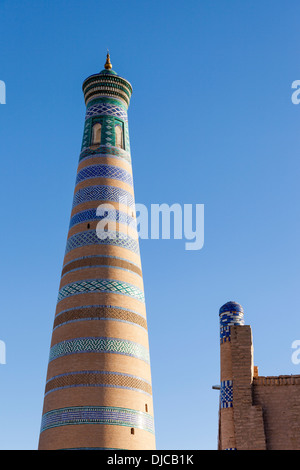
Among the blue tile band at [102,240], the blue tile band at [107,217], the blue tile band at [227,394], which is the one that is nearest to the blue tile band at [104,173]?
the blue tile band at [107,217]

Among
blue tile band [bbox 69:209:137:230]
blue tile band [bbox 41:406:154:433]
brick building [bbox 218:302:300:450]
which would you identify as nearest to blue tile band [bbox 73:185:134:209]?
blue tile band [bbox 69:209:137:230]

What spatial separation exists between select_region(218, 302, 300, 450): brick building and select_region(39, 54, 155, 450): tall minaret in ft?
7.14

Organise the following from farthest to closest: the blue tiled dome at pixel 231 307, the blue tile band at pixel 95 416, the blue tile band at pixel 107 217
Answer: the blue tile band at pixel 107 217 → the blue tiled dome at pixel 231 307 → the blue tile band at pixel 95 416

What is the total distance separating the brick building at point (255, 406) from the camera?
33.0 feet

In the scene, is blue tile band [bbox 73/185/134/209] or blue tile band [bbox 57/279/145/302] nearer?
blue tile band [bbox 57/279/145/302]

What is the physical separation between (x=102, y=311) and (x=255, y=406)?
3913 mm

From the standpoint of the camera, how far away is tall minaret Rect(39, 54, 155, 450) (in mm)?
12031

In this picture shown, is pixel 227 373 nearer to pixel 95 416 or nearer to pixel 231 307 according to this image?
pixel 231 307

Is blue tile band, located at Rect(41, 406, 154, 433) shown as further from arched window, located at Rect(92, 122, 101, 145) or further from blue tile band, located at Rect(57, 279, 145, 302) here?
arched window, located at Rect(92, 122, 101, 145)

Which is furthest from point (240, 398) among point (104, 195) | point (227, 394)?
point (104, 195)

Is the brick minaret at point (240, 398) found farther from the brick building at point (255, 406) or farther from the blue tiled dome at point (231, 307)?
the blue tiled dome at point (231, 307)

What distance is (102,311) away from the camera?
12977mm

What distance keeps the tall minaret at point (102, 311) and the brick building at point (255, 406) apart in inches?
85.7

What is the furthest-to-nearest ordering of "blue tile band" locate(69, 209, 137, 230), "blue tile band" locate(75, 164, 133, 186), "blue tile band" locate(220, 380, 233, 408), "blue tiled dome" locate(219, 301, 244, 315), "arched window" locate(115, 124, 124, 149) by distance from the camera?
"arched window" locate(115, 124, 124, 149), "blue tile band" locate(75, 164, 133, 186), "blue tile band" locate(69, 209, 137, 230), "blue tiled dome" locate(219, 301, 244, 315), "blue tile band" locate(220, 380, 233, 408)
